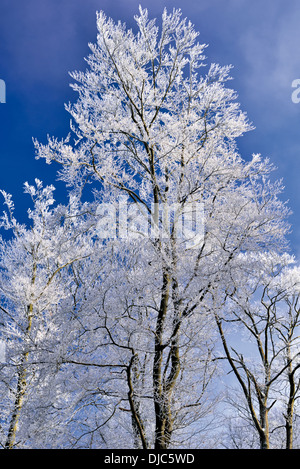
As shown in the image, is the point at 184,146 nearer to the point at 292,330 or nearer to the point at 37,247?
the point at 37,247

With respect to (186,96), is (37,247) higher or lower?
lower

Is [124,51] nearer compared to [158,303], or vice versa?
[158,303]

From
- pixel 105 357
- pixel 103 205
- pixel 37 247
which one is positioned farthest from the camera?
pixel 37 247

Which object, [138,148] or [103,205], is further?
[138,148]

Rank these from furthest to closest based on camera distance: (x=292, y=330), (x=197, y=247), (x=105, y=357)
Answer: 1. (x=292, y=330)
2. (x=197, y=247)
3. (x=105, y=357)

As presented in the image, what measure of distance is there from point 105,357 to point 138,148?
15.6ft

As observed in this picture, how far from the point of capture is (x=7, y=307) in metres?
9.56

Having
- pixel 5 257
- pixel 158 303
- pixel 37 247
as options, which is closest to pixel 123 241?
pixel 158 303

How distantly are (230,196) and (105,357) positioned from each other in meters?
A: 4.21
